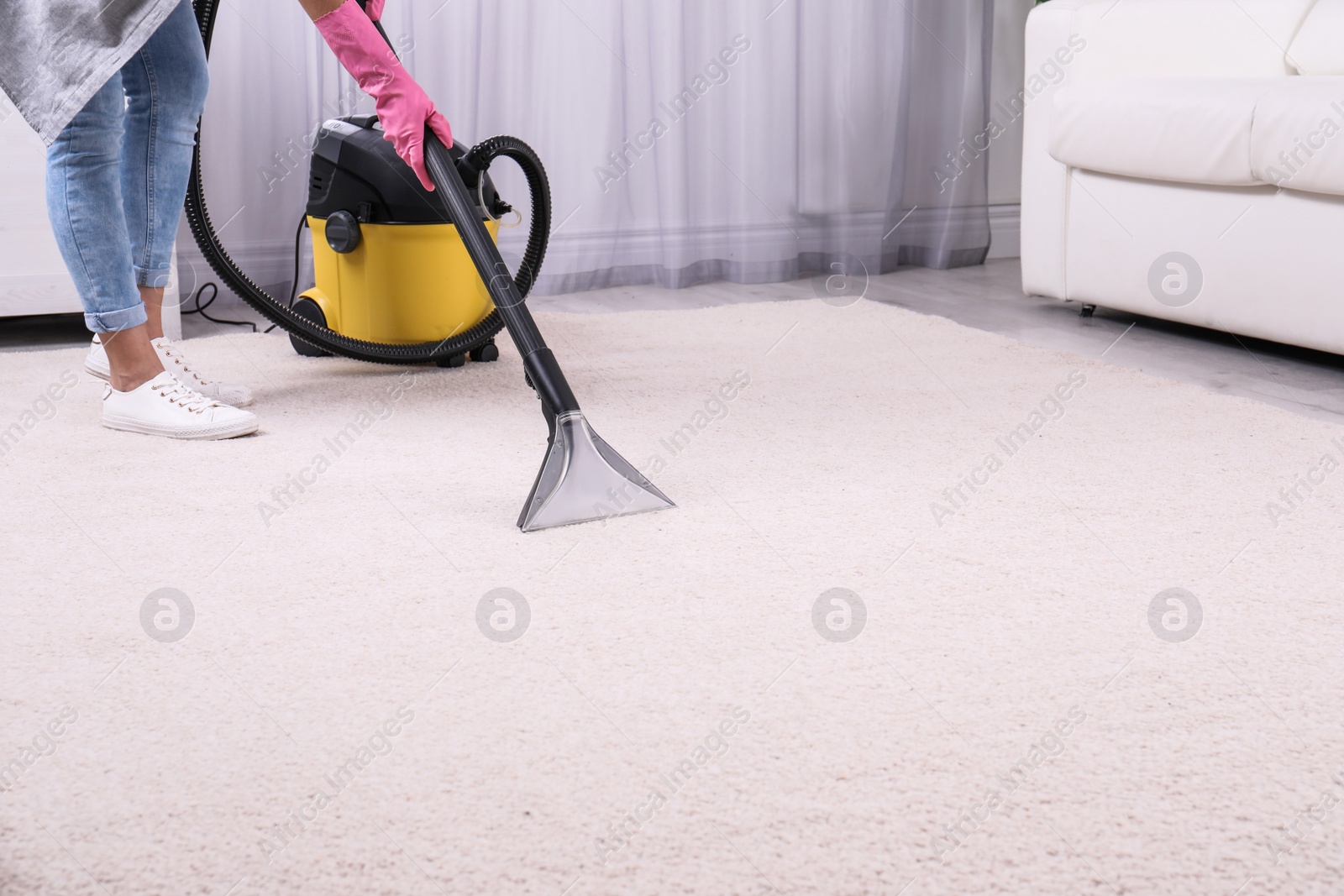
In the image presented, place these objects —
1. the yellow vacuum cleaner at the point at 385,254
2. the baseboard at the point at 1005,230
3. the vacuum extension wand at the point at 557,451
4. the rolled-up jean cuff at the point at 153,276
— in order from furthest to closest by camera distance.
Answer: the baseboard at the point at 1005,230 → the yellow vacuum cleaner at the point at 385,254 → the rolled-up jean cuff at the point at 153,276 → the vacuum extension wand at the point at 557,451

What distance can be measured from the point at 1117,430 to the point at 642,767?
94 cm

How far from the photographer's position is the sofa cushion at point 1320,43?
6.68 ft

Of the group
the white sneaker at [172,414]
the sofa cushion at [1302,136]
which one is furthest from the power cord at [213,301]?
Result: the sofa cushion at [1302,136]

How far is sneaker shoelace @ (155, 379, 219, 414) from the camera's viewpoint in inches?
54.7

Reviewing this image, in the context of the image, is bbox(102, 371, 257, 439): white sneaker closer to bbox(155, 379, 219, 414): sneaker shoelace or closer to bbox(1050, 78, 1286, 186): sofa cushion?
bbox(155, 379, 219, 414): sneaker shoelace

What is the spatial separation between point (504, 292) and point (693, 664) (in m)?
0.53

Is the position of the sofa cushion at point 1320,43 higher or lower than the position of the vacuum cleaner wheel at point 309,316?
higher

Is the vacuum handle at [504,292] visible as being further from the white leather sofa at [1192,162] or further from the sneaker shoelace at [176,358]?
the white leather sofa at [1192,162]

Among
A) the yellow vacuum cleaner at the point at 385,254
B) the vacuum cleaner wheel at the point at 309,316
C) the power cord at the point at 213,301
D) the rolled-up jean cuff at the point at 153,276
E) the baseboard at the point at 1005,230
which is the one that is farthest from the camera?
the baseboard at the point at 1005,230

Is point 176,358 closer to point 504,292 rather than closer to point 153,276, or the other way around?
point 153,276

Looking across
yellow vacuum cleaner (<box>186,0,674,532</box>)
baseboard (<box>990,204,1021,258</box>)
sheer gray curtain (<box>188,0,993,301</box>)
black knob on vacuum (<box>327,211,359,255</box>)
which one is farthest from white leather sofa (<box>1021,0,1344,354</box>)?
black knob on vacuum (<box>327,211,359,255</box>)

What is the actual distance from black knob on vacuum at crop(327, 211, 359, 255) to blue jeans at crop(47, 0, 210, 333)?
0.22 m

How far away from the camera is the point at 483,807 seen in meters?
0.63

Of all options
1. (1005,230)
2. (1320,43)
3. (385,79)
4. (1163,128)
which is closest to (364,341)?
(385,79)
